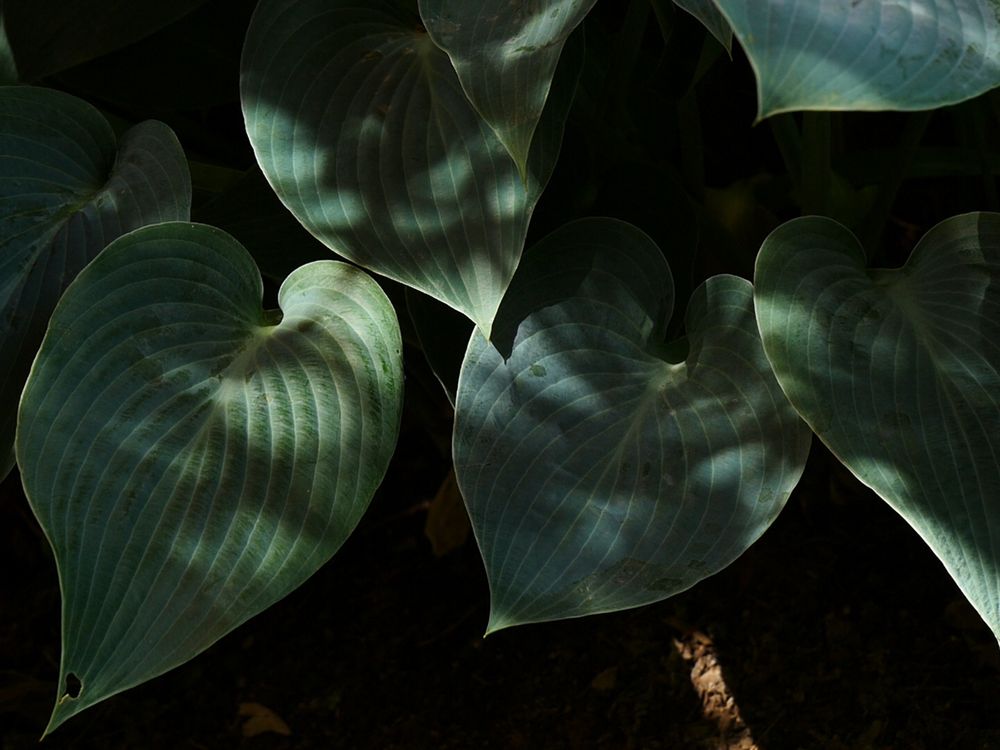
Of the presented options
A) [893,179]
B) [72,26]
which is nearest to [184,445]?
[72,26]

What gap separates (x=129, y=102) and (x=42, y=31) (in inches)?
6.9

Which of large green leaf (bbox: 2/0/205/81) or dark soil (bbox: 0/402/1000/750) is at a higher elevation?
large green leaf (bbox: 2/0/205/81)

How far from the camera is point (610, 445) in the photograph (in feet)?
2.62

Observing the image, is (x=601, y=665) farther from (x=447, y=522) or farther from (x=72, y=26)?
(x=72, y=26)

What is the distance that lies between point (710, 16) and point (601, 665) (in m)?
0.76

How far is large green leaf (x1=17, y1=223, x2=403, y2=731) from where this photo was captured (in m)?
0.73

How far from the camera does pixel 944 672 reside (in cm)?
117

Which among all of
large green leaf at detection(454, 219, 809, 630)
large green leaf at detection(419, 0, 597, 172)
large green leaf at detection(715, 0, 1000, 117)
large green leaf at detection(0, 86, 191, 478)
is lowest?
large green leaf at detection(454, 219, 809, 630)

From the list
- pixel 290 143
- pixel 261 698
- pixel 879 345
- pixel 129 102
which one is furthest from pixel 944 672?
pixel 129 102

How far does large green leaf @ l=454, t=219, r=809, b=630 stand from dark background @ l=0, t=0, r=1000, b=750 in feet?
0.70

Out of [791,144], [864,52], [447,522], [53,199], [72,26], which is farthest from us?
[447,522]

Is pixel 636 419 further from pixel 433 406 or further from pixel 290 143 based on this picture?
pixel 433 406

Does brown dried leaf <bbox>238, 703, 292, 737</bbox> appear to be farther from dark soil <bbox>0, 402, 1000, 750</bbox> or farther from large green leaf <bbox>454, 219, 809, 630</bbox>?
large green leaf <bbox>454, 219, 809, 630</bbox>

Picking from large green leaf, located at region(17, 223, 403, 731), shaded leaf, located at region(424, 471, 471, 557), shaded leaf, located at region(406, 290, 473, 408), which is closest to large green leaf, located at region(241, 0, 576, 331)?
large green leaf, located at region(17, 223, 403, 731)
